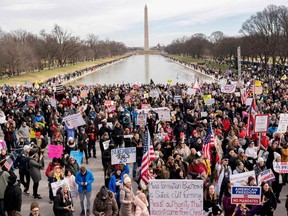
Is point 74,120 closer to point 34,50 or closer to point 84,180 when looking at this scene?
point 84,180

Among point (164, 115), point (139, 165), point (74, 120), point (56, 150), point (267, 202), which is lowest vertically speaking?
point (139, 165)

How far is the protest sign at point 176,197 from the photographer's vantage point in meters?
7.10

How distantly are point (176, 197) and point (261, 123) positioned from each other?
6305 millimetres

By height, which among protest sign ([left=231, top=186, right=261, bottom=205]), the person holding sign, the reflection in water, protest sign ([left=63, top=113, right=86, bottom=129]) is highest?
protest sign ([left=63, top=113, right=86, bottom=129])

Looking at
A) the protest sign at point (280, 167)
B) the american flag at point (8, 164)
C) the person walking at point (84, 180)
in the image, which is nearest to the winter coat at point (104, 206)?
the person walking at point (84, 180)

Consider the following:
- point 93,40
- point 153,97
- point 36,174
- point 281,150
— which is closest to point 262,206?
point 281,150

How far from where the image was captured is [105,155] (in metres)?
11.3

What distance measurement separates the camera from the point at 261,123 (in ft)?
40.8

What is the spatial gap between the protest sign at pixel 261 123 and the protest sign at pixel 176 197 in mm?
6096

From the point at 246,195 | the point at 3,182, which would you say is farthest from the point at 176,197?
the point at 3,182

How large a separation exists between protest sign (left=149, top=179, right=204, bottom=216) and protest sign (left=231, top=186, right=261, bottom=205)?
32.8 inches

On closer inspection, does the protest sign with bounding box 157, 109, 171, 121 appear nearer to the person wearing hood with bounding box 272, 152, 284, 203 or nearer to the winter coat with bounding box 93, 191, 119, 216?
the person wearing hood with bounding box 272, 152, 284, 203

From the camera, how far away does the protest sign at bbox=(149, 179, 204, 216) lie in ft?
23.3

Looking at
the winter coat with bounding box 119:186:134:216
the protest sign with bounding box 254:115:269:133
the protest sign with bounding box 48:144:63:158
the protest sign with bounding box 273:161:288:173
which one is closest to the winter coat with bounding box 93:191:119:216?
the winter coat with bounding box 119:186:134:216
